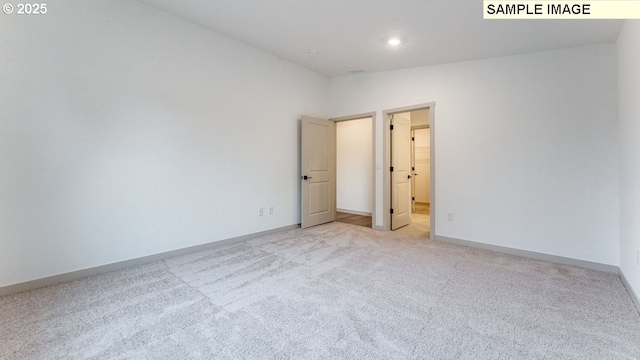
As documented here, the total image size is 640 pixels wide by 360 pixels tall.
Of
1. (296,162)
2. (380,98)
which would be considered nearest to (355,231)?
(296,162)

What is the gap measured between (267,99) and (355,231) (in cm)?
262

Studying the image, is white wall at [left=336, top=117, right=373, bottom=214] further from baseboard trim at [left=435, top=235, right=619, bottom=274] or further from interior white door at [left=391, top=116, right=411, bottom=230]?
baseboard trim at [left=435, top=235, right=619, bottom=274]

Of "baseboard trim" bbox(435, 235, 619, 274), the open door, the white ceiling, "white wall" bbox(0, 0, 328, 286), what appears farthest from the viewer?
the open door

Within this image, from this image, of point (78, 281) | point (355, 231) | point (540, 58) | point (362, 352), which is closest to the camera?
point (362, 352)

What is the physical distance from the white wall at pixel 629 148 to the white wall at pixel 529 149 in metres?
0.23

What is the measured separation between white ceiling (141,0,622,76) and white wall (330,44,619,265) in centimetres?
31

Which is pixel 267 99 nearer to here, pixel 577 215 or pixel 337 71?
pixel 337 71

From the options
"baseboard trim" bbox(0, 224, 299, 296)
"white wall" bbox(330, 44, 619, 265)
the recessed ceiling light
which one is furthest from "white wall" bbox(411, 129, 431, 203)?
"baseboard trim" bbox(0, 224, 299, 296)

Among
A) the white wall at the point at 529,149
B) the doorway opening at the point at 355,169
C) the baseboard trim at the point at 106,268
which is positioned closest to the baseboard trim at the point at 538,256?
the white wall at the point at 529,149

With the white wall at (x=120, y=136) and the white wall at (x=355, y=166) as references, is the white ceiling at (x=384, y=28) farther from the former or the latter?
the white wall at (x=355, y=166)

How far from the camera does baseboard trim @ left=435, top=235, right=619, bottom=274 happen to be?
118 inches

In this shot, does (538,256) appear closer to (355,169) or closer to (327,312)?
(327,312)

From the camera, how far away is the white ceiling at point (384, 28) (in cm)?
274

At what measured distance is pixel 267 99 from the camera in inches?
167
